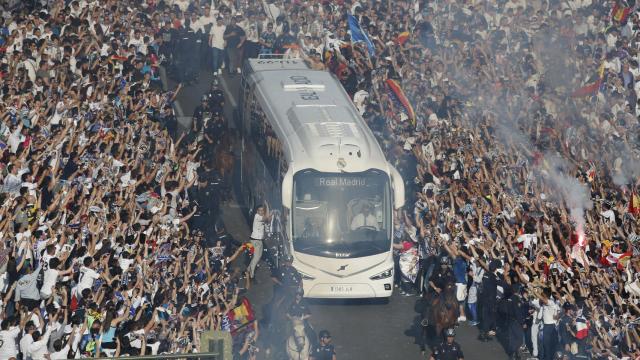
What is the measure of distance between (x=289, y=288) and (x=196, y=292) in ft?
6.15

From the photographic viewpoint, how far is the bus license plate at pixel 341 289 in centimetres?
2219

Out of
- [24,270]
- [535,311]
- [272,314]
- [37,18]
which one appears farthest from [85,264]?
[37,18]

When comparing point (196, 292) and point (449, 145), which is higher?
point (449, 145)

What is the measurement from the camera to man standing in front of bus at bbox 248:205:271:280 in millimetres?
23234

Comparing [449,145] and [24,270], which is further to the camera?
[449,145]

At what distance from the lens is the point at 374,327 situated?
2203cm

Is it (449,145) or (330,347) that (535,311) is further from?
(449,145)

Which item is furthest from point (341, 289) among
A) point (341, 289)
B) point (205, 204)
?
point (205, 204)

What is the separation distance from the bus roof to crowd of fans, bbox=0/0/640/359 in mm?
1852

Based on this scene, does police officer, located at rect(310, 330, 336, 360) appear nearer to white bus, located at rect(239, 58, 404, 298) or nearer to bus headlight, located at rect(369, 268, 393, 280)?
white bus, located at rect(239, 58, 404, 298)

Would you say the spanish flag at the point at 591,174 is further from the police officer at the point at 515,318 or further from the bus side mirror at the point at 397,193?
the police officer at the point at 515,318

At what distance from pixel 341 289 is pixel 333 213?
1.29 m

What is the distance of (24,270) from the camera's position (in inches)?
727

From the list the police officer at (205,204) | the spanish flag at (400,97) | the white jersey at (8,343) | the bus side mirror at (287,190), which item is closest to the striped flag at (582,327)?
the bus side mirror at (287,190)
